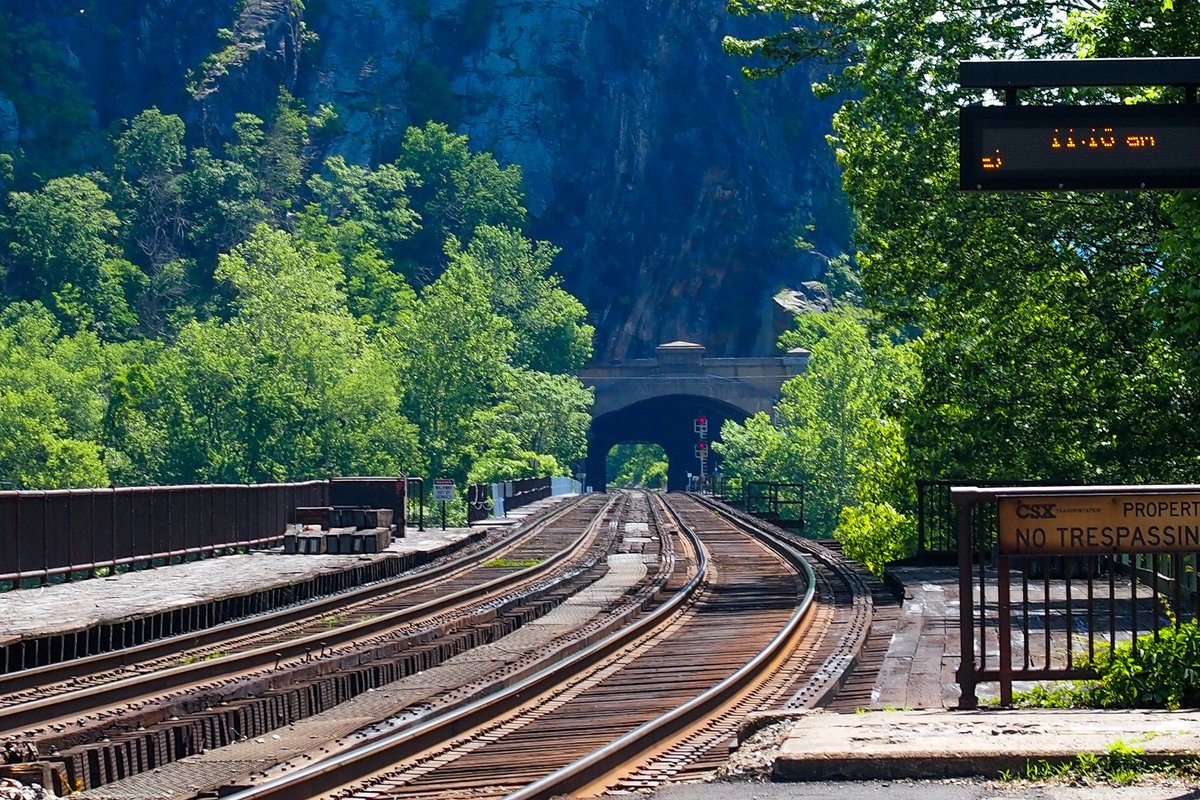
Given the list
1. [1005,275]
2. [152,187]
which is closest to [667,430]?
[152,187]

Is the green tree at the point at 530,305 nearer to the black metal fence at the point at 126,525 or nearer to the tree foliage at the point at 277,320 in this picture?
the tree foliage at the point at 277,320

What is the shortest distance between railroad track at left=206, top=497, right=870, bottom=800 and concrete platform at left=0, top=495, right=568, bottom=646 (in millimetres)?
6096

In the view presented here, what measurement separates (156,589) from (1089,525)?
16961mm

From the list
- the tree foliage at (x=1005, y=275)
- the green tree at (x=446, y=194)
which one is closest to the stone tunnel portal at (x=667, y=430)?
the green tree at (x=446, y=194)

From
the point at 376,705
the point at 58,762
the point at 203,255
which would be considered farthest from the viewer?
the point at 203,255

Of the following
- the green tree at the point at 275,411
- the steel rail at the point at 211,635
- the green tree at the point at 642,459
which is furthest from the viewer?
the green tree at the point at 642,459

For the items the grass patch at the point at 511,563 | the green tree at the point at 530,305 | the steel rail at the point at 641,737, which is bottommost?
the grass patch at the point at 511,563

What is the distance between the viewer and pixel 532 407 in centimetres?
9831

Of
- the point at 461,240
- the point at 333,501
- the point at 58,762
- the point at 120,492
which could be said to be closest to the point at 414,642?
the point at 58,762

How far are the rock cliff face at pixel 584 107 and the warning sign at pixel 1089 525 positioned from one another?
12332cm

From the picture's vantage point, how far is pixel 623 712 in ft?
46.0

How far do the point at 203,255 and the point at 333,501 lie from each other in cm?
8996

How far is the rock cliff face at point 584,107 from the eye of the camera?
138375 mm

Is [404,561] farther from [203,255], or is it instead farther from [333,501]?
[203,255]
